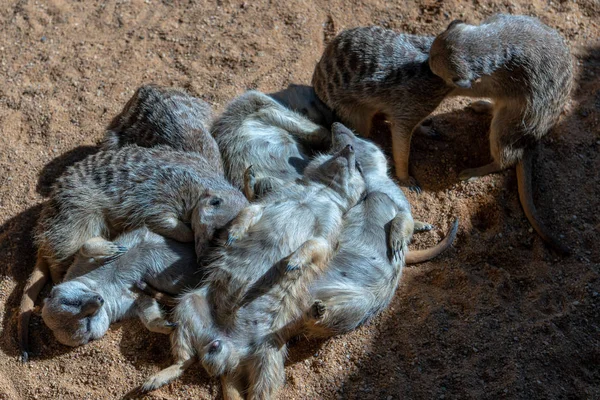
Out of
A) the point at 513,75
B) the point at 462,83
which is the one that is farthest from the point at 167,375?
the point at 513,75

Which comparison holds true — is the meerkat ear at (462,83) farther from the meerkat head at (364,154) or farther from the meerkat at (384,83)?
the meerkat head at (364,154)

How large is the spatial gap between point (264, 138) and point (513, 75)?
1.37 m

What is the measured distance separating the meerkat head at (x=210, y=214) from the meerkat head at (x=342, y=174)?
1.35 ft

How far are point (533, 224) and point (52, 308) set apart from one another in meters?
2.32

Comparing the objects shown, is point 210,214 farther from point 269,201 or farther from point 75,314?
point 75,314

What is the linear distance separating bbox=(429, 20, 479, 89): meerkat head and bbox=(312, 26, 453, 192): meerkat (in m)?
0.19

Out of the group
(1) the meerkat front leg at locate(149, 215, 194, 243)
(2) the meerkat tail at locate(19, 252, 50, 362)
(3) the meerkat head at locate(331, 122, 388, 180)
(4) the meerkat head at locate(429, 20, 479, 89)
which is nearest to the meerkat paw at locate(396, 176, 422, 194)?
(3) the meerkat head at locate(331, 122, 388, 180)

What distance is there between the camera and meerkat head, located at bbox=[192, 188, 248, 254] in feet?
9.23

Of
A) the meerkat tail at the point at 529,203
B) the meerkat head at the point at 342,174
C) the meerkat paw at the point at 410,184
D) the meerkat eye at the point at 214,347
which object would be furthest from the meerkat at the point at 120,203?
the meerkat tail at the point at 529,203

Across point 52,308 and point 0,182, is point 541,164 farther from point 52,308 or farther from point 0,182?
point 0,182

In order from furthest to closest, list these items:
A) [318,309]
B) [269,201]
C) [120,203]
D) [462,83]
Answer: [462,83], [120,203], [269,201], [318,309]

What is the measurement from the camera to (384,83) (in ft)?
11.5

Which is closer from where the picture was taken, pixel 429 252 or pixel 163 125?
pixel 429 252

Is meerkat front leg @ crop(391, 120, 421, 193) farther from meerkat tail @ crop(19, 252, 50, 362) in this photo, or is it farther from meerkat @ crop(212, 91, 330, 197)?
meerkat tail @ crop(19, 252, 50, 362)
